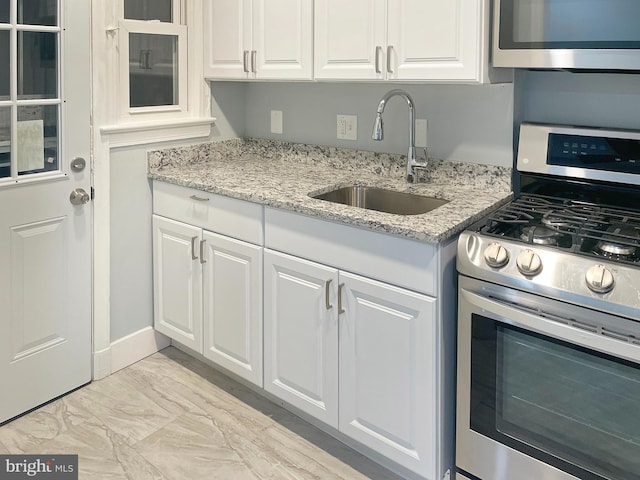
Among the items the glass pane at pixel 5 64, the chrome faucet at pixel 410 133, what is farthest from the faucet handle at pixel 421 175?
the glass pane at pixel 5 64

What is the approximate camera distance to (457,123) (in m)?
2.34

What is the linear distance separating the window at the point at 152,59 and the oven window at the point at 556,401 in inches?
68.9

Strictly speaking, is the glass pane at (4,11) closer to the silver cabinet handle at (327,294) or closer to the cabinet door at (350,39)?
the cabinet door at (350,39)

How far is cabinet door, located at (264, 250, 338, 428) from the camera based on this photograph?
81.9 inches

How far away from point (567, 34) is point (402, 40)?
538 millimetres

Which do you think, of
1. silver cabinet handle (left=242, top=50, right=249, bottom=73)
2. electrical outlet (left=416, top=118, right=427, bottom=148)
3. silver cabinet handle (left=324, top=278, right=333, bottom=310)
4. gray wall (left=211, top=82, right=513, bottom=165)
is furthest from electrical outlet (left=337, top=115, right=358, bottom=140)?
silver cabinet handle (left=324, top=278, right=333, bottom=310)

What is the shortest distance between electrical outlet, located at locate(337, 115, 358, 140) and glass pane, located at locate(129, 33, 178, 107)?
2.55 ft

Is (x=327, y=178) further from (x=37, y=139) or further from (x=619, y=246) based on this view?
(x=619, y=246)

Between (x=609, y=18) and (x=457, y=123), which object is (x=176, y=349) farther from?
(x=609, y=18)

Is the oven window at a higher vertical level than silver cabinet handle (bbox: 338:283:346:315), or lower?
lower

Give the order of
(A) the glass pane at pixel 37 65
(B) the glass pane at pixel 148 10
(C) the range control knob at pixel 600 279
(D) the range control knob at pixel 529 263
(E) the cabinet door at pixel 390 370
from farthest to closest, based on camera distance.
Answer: (B) the glass pane at pixel 148 10 < (A) the glass pane at pixel 37 65 < (E) the cabinet door at pixel 390 370 < (D) the range control knob at pixel 529 263 < (C) the range control knob at pixel 600 279

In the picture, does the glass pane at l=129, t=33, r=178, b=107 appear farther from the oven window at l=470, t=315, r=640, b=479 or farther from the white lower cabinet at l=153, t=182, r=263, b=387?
the oven window at l=470, t=315, r=640, b=479

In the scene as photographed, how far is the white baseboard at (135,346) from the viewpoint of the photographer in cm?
275

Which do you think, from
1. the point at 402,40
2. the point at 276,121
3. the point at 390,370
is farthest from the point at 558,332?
the point at 276,121
